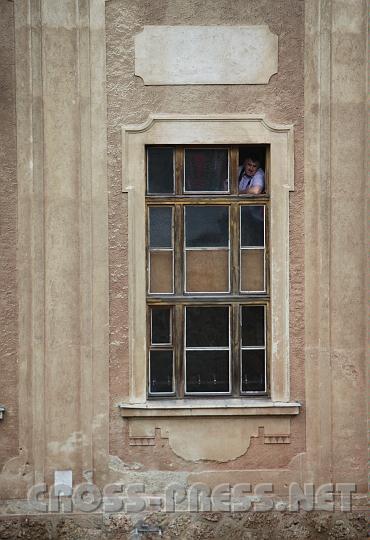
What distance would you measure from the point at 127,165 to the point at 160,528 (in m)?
3.25

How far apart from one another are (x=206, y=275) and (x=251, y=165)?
1089mm

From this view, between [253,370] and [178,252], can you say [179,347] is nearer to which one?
[253,370]

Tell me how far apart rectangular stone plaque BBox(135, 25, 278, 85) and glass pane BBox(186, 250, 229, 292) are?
155 cm

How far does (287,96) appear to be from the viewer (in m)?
6.36

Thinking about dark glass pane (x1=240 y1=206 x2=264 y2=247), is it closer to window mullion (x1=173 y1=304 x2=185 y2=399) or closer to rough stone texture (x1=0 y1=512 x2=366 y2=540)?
window mullion (x1=173 y1=304 x2=185 y2=399)

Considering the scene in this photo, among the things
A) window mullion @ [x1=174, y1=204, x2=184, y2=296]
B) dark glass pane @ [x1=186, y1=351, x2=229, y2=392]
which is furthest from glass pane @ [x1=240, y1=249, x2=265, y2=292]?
dark glass pane @ [x1=186, y1=351, x2=229, y2=392]

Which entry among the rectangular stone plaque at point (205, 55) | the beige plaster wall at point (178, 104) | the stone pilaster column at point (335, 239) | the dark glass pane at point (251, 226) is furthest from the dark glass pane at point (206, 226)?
the rectangular stone plaque at point (205, 55)

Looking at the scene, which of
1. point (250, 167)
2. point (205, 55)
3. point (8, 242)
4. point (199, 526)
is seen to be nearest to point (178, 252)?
point (250, 167)

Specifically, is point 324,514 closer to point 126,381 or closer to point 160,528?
point 160,528

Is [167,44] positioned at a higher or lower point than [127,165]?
higher

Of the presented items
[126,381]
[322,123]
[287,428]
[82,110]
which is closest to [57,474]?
[126,381]

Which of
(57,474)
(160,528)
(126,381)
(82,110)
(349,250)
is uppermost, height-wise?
(82,110)

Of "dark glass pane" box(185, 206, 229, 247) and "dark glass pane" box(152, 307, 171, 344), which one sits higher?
"dark glass pane" box(185, 206, 229, 247)

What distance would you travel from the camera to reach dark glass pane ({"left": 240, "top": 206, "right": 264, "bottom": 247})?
6531mm
